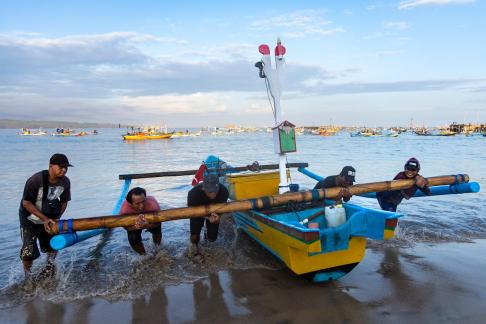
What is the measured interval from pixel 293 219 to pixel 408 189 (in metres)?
2.56

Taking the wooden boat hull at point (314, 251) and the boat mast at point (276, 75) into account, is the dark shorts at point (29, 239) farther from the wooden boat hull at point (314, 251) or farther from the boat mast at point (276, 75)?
the boat mast at point (276, 75)

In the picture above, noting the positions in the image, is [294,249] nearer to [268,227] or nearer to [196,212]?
[268,227]

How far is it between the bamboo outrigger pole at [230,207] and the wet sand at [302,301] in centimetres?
113

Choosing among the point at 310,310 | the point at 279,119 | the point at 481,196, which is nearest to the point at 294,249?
the point at 310,310

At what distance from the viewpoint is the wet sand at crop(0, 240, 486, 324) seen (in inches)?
174

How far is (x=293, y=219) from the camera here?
6367 mm

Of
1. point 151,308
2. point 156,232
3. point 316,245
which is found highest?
point 316,245

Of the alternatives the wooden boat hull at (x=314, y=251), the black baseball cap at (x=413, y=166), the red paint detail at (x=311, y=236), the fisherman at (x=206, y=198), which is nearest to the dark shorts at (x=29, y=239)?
the fisherman at (x=206, y=198)

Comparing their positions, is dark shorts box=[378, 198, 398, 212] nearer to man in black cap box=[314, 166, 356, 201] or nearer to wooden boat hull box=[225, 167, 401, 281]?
man in black cap box=[314, 166, 356, 201]

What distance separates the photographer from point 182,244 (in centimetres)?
780

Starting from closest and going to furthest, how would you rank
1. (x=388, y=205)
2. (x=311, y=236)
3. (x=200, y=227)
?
1. (x=311, y=236)
2. (x=200, y=227)
3. (x=388, y=205)

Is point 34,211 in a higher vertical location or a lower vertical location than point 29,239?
higher

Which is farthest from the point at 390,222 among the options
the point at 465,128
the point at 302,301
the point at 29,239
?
the point at 465,128

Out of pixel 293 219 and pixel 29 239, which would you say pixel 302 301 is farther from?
pixel 29 239
